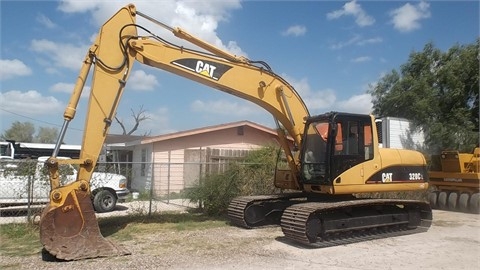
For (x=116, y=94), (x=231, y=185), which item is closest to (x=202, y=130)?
(x=231, y=185)

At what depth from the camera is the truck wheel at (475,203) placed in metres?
14.5

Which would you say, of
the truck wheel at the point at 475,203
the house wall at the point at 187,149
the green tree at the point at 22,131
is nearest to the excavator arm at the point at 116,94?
the truck wheel at the point at 475,203

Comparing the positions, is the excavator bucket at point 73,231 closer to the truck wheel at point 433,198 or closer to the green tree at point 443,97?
the truck wheel at point 433,198

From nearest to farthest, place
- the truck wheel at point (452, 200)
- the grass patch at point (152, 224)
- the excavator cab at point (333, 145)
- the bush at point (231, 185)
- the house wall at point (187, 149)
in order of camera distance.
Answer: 1. the excavator cab at point (333, 145)
2. the grass patch at point (152, 224)
3. the bush at point (231, 185)
4. the truck wheel at point (452, 200)
5. the house wall at point (187, 149)

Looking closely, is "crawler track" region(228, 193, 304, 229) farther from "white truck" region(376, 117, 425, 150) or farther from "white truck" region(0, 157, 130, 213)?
"white truck" region(376, 117, 425, 150)

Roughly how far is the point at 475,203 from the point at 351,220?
738 cm

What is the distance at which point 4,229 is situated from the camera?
9.79m

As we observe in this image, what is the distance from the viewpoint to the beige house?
1916cm

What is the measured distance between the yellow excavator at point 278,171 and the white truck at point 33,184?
2.82 metres

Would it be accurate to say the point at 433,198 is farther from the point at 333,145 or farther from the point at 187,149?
the point at 187,149

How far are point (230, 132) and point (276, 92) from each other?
40.9 ft

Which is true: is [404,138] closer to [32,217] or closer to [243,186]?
[243,186]

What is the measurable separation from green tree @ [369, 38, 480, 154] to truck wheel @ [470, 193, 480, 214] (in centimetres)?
651

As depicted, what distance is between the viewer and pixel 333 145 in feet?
30.4
